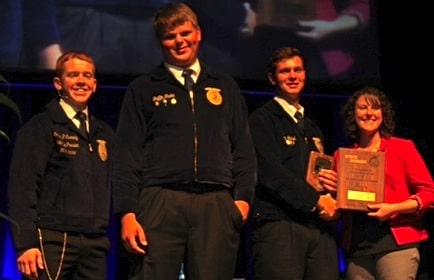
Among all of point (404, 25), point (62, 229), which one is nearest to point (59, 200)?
point (62, 229)

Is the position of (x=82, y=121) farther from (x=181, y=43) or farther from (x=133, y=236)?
(x=133, y=236)

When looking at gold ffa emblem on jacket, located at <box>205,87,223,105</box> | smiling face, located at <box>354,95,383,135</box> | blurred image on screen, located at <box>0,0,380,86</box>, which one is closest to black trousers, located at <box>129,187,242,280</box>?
gold ffa emblem on jacket, located at <box>205,87,223,105</box>

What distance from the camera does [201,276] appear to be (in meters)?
2.19

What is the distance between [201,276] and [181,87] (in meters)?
0.65

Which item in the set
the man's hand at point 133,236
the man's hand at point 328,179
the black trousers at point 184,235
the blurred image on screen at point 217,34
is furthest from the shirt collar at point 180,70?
Answer: the blurred image on screen at point 217,34

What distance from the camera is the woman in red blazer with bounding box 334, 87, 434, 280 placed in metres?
2.67

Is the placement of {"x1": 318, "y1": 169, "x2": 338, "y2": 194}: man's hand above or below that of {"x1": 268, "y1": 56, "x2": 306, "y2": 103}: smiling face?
below

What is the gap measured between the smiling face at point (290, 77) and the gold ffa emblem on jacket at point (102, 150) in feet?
2.49

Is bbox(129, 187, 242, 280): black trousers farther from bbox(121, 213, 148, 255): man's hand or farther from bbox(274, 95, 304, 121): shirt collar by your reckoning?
bbox(274, 95, 304, 121): shirt collar

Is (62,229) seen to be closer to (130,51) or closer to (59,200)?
(59,200)

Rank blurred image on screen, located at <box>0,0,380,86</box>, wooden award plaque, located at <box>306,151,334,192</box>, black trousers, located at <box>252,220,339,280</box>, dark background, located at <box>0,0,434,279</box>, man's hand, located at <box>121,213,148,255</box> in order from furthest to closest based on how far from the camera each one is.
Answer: dark background, located at <box>0,0,434,279</box>, blurred image on screen, located at <box>0,0,380,86</box>, wooden award plaque, located at <box>306,151,334,192</box>, black trousers, located at <box>252,220,339,280</box>, man's hand, located at <box>121,213,148,255</box>

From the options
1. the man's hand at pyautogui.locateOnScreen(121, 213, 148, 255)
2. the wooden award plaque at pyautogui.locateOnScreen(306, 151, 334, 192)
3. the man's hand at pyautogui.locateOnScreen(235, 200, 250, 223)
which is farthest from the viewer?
the wooden award plaque at pyautogui.locateOnScreen(306, 151, 334, 192)

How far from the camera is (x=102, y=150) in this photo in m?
2.67

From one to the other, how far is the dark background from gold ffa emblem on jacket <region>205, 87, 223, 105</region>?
78.1 inches
